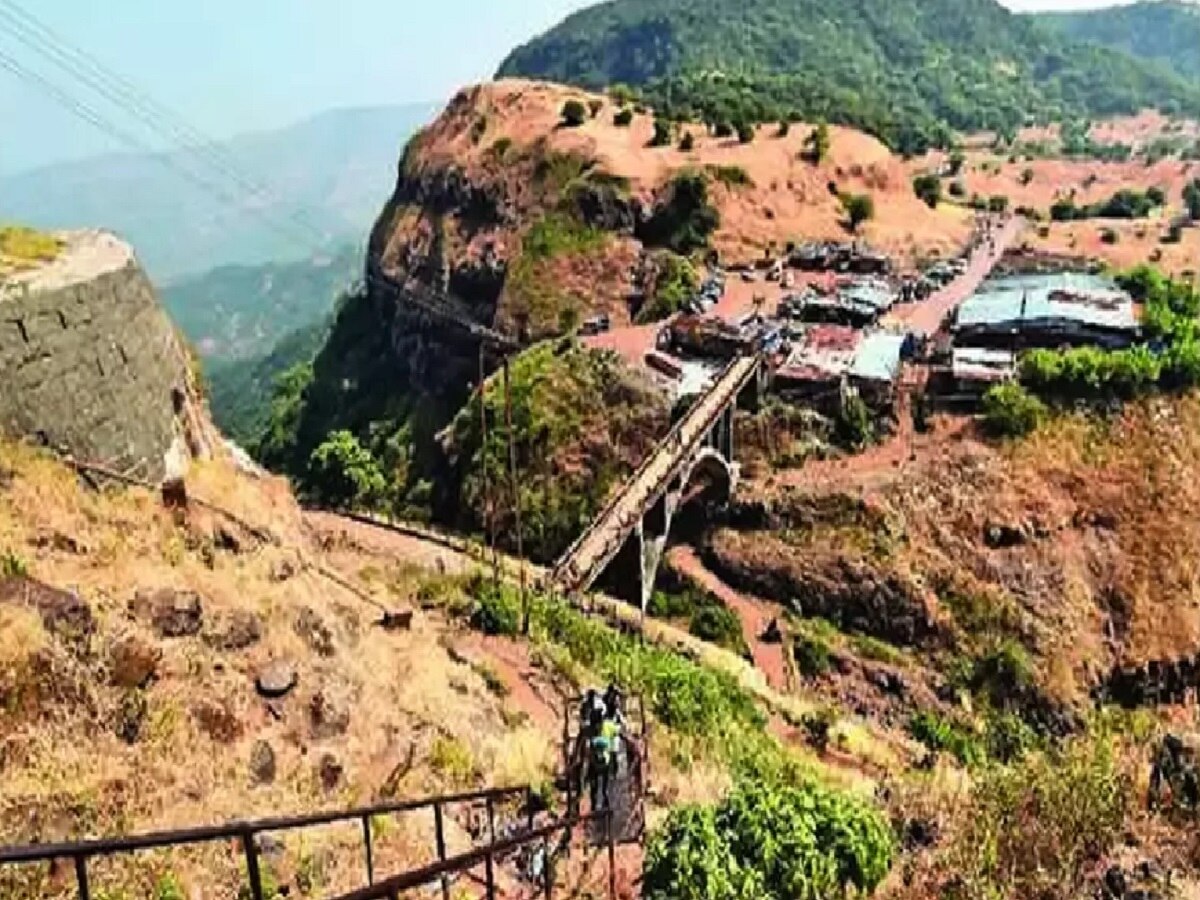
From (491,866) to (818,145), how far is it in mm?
88191

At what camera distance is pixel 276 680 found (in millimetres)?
21141

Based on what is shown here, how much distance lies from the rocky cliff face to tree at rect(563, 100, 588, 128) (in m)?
68.1

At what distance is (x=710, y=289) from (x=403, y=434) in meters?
21.0

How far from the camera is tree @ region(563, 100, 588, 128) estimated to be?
95500 millimetres

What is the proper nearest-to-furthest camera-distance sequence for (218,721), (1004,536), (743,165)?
(218,721), (1004,536), (743,165)

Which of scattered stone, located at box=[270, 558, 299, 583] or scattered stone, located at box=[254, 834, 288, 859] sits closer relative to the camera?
scattered stone, located at box=[254, 834, 288, 859]

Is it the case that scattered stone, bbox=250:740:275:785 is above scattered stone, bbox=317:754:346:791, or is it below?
above

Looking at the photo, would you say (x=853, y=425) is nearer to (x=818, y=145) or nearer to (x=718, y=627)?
(x=718, y=627)

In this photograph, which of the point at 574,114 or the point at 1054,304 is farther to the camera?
the point at 574,114

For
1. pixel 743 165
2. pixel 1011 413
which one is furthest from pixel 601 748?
pixel 743 165

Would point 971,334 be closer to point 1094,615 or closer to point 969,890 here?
point 1094,615

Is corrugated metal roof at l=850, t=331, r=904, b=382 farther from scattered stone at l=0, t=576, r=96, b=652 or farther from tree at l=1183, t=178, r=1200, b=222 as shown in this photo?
tree at l=1183, t=178, r=1200, b=222

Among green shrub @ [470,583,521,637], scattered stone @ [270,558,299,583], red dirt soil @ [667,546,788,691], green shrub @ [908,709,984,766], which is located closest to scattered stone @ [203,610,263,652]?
scattered stone @ [270,558,299,583]

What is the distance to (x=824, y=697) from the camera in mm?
48812
